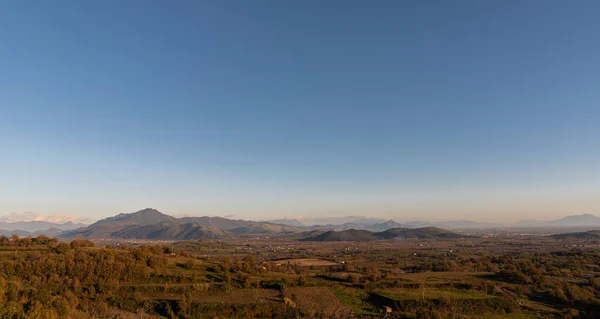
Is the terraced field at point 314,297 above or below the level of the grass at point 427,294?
below

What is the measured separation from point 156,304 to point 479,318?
130ft

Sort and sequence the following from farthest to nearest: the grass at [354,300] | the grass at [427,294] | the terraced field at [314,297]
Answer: the grass at [427,294] → the terraced field at [314,297] → the grass at [354,300]

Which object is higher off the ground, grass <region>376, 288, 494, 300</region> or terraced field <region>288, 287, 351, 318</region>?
grass <region>376, 288, 494, 300</region>

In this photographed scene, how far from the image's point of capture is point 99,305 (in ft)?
127

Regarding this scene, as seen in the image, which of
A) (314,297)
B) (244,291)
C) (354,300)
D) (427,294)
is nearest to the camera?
(354,300)

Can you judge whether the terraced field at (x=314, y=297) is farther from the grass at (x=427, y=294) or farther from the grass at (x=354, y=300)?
the grass at (x=427, y=294)

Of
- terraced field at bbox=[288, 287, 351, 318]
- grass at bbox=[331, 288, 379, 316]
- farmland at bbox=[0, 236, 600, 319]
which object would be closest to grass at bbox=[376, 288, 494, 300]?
farmland at bbox=[0, 236, 600, 319]

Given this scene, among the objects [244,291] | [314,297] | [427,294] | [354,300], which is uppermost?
[427,294]

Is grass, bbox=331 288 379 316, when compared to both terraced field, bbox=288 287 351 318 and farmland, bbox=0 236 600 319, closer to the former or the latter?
farmland, bbox=0 236 600 319

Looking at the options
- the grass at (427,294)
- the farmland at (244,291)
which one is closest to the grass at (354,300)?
the farmland at (244,291)

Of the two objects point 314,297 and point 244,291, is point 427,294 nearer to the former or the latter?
point 314,297

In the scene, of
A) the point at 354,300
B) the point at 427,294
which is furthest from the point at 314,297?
the point at 427,294

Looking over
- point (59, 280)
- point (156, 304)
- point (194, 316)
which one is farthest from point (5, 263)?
point (194, 316)

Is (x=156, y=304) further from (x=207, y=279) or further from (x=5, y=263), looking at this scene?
(x=5, y=263)
